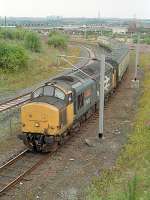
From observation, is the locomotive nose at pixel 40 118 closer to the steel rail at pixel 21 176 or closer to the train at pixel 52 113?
the train at pixel 52 113

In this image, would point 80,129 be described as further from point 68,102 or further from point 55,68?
point 55,68

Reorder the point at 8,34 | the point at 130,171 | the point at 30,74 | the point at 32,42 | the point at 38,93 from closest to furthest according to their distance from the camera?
the point at 130,171 → the point at 38,93 → the point at 30,74 → the point at 32,42 → the point at 8,34

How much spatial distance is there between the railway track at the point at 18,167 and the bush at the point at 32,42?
42782 mm

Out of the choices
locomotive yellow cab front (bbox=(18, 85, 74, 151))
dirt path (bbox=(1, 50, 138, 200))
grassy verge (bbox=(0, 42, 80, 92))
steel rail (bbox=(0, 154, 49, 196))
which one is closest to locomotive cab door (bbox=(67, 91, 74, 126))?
locomotive yellow cab front (bbox=(18, 85, 74, 151))

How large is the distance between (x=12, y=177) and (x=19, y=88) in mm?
22178

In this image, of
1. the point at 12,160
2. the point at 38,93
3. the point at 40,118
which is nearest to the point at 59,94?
the point at 38,93

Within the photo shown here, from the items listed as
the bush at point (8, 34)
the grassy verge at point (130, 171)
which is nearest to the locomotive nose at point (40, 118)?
the grassy verge at point (130, 171)

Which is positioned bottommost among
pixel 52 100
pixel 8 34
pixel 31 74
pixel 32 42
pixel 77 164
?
pixel 77 164

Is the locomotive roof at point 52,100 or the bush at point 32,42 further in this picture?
the bush at point 32,42

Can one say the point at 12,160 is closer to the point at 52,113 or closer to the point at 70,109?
the point at 52,113

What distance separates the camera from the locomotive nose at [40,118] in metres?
19.2

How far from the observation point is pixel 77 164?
18.6 m

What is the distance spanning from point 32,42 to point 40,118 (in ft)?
142

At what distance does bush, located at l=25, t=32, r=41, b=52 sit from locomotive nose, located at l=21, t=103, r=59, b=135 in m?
42.7
